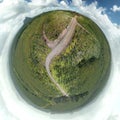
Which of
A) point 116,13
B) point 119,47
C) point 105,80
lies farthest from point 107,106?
point 116,13

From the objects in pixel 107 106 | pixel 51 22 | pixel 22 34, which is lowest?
pixel 107 106

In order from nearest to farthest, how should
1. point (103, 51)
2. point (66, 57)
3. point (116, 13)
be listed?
1. point (66, 57)
2. point (103, 51)
3. point (116, 13)

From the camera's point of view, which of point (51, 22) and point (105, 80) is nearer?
point (51, 22)

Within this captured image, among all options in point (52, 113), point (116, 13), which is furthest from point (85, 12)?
point (52, 113)

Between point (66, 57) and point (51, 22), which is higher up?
point (51, 22)

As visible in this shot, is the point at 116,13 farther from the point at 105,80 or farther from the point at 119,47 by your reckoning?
the point at 105,80

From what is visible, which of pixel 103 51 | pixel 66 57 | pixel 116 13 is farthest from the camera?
pixel 116 13
